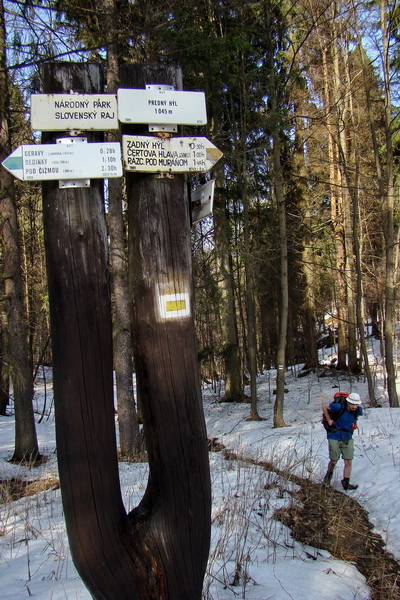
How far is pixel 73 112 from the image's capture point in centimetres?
197

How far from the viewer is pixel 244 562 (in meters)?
3.45

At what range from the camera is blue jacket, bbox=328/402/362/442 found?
6.80 meters

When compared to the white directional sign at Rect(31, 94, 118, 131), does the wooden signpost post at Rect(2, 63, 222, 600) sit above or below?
below

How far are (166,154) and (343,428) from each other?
587cm

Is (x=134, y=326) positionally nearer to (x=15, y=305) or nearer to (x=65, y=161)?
(x=65, y=161)

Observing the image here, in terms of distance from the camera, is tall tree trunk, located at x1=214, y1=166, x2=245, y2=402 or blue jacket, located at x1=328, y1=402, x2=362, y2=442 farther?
tall tree trunk, located at x1=214, y1=166, x2=245, y2=402

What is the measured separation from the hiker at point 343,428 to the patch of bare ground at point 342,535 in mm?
1287

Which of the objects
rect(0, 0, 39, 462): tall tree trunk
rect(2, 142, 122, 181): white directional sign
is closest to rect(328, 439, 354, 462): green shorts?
rect(2, 142, 122, 181): white directional sign

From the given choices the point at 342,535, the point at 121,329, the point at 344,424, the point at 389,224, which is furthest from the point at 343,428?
the point at 389,224

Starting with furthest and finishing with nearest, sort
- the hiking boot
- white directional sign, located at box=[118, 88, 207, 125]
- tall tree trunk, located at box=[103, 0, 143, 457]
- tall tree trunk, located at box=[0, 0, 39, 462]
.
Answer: tall tree trunk, located at box=[0, 0, 39, 462]
tall tree trunk, located at box=[103, 0, 143, 457]
the hiking boot
white directional sign, located at box=[118, 88, 207, 125]

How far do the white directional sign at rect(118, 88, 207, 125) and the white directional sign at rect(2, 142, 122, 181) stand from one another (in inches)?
7.3

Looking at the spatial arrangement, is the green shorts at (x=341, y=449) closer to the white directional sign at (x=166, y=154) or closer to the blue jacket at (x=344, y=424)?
the blue jacket at (x=344, y=424)

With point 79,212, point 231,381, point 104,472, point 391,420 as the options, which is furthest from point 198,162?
point 231,381

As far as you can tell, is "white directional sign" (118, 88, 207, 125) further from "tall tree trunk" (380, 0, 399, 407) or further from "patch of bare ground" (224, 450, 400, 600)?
"tall tree trunk" (380, 0, 399, 407)
